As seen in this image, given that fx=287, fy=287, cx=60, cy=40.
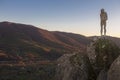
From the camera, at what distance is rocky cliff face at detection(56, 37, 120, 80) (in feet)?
86.1

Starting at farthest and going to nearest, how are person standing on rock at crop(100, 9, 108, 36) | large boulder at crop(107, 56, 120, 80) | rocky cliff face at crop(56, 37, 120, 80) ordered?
person standing on rock at crop(100, 9, 108, 36)
rocky cliff face at crop(56, 37, 120, 80)
large boulder at crop(107, 56, 120, 80)

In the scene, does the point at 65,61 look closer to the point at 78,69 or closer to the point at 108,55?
the point at 78,69

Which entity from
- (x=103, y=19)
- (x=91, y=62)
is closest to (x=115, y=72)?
(x=91, y=62)

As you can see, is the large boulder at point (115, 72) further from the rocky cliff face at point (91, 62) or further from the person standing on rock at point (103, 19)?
the person standing on rock at point (103, 19)

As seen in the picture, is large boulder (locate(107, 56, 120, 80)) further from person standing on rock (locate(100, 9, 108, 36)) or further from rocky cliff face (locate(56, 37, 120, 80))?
person standing on rock (locate(100, 9, 108, 36))

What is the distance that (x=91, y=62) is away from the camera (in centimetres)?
2736

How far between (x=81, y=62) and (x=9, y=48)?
167379 mm

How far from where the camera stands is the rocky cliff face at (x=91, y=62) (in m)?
26.2

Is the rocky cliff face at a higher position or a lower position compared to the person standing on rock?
lower

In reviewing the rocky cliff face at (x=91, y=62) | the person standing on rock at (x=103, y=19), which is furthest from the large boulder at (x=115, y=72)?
the person standing on rock at (x=103, y=19)

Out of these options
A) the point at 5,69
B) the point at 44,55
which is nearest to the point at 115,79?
the point at 5,69

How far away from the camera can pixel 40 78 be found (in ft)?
293

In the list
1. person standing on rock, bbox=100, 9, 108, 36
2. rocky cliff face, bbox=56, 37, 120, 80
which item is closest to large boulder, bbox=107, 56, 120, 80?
rocky cliff face, bbox=56, 37, 120, 80

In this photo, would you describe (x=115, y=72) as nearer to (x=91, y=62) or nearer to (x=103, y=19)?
(x=91, y=62)
